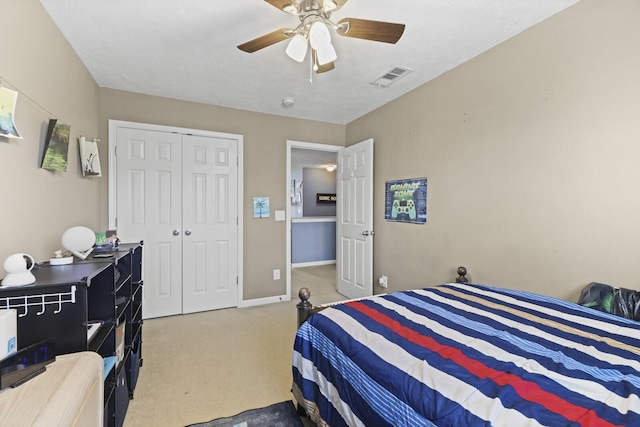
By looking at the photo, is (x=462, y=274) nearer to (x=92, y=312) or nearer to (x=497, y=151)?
(x=497, y=151)

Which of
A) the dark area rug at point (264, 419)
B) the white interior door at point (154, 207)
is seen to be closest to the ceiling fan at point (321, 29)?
the white interior door at point (154, 207)

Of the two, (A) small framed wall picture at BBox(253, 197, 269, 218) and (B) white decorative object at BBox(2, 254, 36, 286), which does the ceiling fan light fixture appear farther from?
(A) small framed wall picture at BBox(253, 197, 269, 218)

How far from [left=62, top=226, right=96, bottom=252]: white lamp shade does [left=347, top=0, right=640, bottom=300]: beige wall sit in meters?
2.71

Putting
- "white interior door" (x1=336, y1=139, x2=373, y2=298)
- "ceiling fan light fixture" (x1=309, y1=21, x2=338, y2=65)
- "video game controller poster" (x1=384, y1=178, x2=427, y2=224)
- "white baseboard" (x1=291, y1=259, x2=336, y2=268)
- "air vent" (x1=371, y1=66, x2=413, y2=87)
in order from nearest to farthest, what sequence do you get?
"ceiling fan light fixture" (x1=309, y1=21, x2=338, y2=65) → "air vent" (x1=371, y1=66, x2=413, y2=87) → "video game controller poster" (x1=384, y1=178, x2=427, y2=224) → "white interior door" (x1=336, y1=139, x2=373, y2=298) → "white baseboard" (x1=291, y1=259, x2=336, y2=268)

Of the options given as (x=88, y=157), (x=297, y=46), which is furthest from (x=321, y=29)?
(x=88, y=157)

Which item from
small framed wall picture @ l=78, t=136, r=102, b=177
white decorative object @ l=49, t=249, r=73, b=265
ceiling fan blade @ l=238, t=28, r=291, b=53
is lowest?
white decorative object @ l=49, t=249, r=73, b=265

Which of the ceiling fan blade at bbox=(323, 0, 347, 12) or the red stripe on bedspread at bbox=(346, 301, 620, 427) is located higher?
the ceiling fan blade at bbox=(323, 0, 347, 12)

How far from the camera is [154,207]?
3.21 m

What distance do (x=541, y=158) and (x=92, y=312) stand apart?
9.46 ft

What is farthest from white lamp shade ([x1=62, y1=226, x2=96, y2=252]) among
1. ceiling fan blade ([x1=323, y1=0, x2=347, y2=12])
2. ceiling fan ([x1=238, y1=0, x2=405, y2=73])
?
ceiling fan blade ([x1=323, y1=0, x2=347, y2=12])

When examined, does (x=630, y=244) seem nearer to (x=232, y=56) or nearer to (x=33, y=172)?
(x=232, y=56)

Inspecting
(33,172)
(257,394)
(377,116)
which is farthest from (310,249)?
(33,172)

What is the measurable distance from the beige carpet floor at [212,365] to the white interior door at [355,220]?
0.92 meters

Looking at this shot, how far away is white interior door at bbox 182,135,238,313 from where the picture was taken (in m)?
3.37
